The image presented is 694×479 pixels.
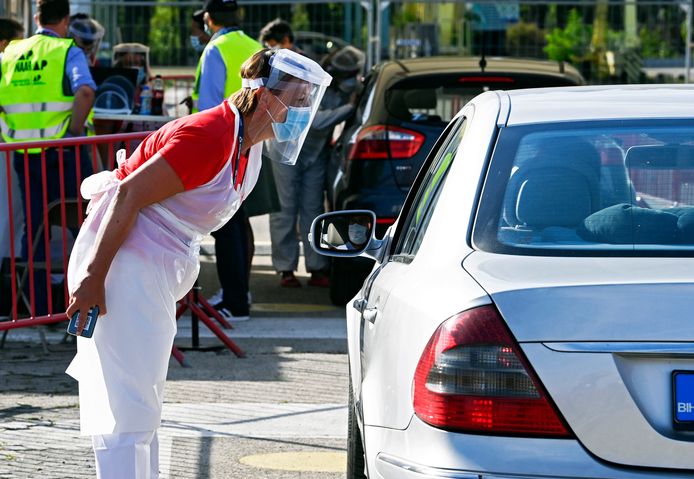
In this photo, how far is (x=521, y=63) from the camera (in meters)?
8.91

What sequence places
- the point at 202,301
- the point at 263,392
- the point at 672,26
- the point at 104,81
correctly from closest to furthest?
the point at 263,392, the point at 202,301, the point at 104,81, the point at 672,26

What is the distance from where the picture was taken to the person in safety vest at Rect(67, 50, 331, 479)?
12.3ft

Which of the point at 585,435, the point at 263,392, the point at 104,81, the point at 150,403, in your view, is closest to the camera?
the point at 585,435

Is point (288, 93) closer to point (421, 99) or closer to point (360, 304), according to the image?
point (360, 304)

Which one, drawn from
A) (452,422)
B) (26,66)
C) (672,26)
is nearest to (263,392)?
(26,66)

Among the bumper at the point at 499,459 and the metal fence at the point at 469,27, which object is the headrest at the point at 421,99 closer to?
the metal fence at the point at 469,27

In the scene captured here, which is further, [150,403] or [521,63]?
[521,63]

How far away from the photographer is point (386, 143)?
8.41 m

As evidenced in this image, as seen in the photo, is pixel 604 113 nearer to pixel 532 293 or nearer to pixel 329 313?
pixel 532 293

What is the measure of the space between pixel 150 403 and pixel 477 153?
1.27m

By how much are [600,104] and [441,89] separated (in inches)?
187

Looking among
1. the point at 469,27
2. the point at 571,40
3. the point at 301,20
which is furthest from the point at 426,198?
the point at 469,27

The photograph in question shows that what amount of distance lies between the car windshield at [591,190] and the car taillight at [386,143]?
188 inches

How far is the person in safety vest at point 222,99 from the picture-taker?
27.3 ft
